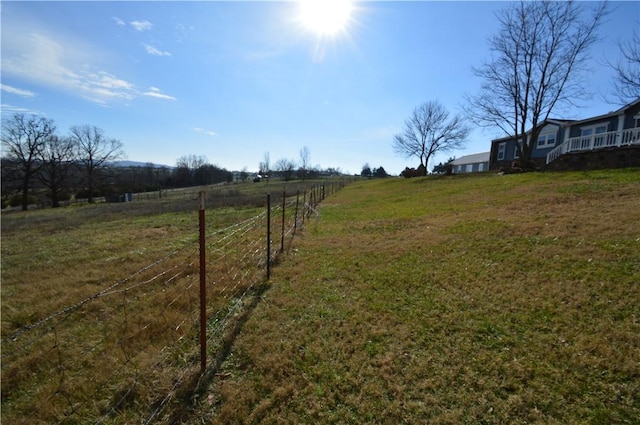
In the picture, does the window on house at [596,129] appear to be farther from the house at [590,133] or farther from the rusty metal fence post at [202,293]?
the rusty metal fence post at [202,293]

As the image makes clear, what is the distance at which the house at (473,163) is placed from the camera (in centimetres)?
4290

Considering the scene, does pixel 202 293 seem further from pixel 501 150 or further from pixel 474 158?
pixel 474 158

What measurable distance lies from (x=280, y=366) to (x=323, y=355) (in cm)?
50

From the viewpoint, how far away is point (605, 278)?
4.13 meters

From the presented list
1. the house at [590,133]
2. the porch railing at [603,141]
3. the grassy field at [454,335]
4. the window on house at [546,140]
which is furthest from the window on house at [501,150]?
the grassy field at [454,335]

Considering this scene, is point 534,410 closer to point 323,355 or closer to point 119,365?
point 323,355

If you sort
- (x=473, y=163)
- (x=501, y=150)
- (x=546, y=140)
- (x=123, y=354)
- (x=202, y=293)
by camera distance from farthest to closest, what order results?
(x=473, y=163) → (x=501, y=150) → (x=546, y=140) → (x=123, y=354) → (x=202, y=293)

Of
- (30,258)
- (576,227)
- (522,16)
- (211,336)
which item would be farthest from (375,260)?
(522,16)

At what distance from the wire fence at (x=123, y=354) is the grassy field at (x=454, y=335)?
0.45m

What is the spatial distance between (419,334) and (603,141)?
20.4 m

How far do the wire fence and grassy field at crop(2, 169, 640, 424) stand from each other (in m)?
0.04

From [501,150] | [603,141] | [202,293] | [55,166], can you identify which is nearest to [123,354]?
[202,293]

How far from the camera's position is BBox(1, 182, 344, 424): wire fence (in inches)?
104

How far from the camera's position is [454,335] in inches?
134
